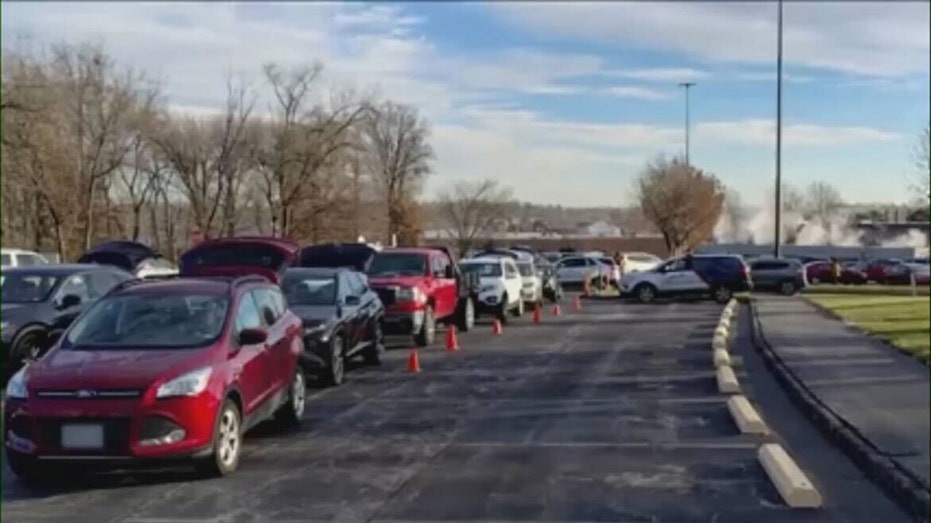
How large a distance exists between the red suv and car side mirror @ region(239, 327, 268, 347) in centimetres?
1

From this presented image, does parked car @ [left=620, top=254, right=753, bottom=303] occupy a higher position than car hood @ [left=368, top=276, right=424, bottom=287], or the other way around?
car hood @ [left=368, top=276, right=424, bottom=287]

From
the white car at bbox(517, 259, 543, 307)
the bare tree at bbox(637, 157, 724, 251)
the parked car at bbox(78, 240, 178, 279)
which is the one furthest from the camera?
the bare tree at bbox(637, 157, 724, 251)

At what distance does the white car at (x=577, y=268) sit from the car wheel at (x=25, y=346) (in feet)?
117

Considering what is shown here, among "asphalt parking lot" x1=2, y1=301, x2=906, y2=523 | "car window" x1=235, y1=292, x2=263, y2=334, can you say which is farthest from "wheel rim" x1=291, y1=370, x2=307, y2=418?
"car window" x1=235, y1=292, x2=263, y2=334

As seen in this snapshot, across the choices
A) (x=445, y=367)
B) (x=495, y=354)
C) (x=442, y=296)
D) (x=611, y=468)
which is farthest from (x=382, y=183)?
(x=611, y=468)

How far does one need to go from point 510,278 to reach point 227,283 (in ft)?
66.5

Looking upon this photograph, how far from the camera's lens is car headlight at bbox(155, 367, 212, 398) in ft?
31.1

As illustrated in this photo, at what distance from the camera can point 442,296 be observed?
952 inches

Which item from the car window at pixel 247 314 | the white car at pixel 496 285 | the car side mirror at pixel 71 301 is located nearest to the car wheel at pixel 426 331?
the white car at pixel 496 285

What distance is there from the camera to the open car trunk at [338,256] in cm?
2040

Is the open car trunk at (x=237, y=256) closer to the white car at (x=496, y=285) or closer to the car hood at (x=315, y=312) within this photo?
the car hood at (x=315, y=312)

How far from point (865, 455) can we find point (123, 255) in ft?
60.6

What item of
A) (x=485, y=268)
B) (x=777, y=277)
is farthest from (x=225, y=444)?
(x=777, y=277)

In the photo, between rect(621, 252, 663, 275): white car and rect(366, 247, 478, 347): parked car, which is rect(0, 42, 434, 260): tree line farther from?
rect(621, 252, 663, 275): white car
